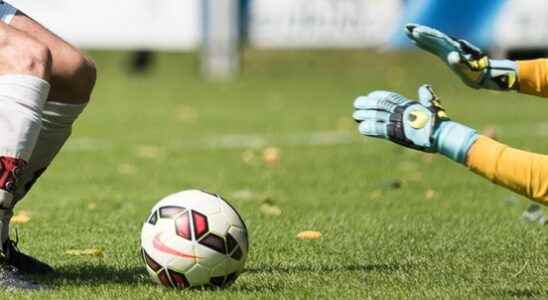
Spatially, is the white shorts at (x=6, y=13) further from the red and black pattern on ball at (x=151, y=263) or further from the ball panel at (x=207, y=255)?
the ball panel at (x=207, y=255)

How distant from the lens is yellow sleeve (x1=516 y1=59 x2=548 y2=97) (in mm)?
5320

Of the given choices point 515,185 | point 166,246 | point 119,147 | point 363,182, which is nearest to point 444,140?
point 515,185

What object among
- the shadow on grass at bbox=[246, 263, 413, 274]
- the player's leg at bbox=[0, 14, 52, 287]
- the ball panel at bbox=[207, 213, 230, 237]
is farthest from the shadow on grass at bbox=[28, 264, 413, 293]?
the player's leg at bbox=[0, 14, 52, 287]

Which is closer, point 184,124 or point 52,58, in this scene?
point 52,58

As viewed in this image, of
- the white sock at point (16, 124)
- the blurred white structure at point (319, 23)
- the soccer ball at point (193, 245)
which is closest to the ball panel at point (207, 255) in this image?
the soccer ball at point (193, 245)

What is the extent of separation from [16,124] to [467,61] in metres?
1.69

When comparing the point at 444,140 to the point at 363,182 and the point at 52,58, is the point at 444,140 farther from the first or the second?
the point at 363,182

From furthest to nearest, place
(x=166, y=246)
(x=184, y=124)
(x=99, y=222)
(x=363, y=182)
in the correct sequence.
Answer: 1. (x=184, y=124)
2. (x=363, y=182)
3. (x=99, y=222)
4. (x=166, y=246)

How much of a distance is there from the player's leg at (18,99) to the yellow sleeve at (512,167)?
1570 millimetres

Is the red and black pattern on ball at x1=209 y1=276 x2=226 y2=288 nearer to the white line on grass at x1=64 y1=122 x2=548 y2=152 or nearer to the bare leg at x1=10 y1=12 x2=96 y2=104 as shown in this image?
the bare leg at x1=10 y1=12 x2=96 y2=104

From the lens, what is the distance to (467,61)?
16.9 ft

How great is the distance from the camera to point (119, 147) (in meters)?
11.5

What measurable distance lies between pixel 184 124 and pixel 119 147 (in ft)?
6.87

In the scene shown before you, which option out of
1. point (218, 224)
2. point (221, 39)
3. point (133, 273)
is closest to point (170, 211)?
point (218, 224)
